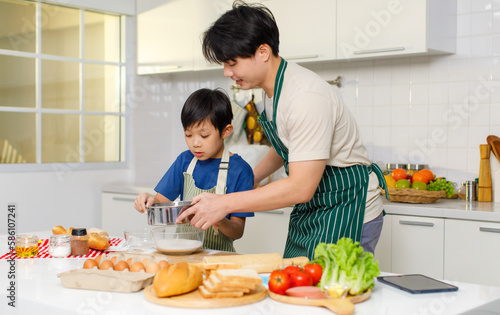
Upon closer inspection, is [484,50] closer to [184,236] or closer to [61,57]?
[184,236]

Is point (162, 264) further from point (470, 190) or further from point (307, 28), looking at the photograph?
point (307, 28)

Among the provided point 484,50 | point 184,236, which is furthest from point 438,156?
point 184,236

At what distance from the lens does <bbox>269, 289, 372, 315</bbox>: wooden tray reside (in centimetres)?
111

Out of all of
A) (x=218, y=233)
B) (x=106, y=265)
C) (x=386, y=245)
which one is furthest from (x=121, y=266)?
(x=386, y=245)

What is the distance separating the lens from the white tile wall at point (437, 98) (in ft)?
9.57

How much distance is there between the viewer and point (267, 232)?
3.05 metres

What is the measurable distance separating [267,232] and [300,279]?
1.81 meters

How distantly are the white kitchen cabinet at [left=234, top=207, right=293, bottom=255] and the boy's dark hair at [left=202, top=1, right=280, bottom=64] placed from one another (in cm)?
145

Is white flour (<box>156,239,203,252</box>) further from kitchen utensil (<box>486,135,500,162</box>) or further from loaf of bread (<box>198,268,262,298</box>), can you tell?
kitchen utensil (<box>486,135,500,162</box>)

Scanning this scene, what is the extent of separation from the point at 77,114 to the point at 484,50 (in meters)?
2.43

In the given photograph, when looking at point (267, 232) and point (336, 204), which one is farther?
point (267, 232)

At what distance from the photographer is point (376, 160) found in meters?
3.30

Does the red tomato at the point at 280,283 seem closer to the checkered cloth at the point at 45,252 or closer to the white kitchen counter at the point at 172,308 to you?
the white kitchen counter at the point at 172,308

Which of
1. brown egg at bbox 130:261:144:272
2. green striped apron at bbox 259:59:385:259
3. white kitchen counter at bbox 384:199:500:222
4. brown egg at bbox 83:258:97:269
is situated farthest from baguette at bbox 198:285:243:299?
white kitchen counter at bbox 384:199:500:222
